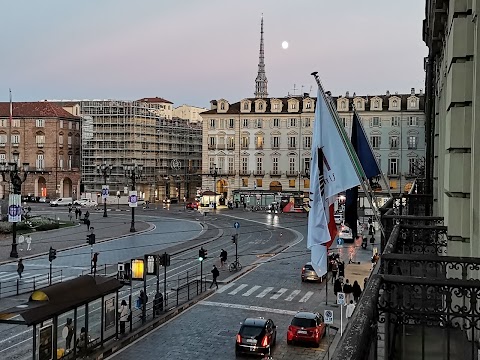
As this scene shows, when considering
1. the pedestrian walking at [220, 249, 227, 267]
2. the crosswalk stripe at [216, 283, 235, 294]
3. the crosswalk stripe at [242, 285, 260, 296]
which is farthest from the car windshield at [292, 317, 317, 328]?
the pedestrian walking at [220, 249, 227, 267]

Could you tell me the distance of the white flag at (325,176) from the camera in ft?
34.2

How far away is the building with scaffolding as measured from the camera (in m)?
98.8

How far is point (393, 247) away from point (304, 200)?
7852 centimetres

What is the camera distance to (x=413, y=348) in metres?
6.88

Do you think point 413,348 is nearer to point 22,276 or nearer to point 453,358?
point 453,358

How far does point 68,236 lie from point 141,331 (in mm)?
30710

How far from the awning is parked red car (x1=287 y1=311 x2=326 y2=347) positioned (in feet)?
20.2

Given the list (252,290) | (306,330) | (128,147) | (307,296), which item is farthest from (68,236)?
(128,147)

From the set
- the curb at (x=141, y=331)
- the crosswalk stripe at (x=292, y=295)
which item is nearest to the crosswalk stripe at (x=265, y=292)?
the crosswalk stripe at (x=292, y=295)

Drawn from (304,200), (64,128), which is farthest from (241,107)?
(64,128)

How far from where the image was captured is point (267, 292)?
28844 mm

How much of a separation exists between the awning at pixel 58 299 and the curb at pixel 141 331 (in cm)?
177

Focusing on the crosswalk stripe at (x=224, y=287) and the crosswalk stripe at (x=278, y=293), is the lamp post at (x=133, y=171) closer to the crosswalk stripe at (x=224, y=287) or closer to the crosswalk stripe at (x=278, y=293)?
the crosswalk stripe at (x=224, y=287)

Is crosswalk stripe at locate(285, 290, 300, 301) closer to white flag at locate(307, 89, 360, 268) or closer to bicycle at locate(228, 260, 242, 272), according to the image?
bicycle at locate(228, 260, 242, 272)
